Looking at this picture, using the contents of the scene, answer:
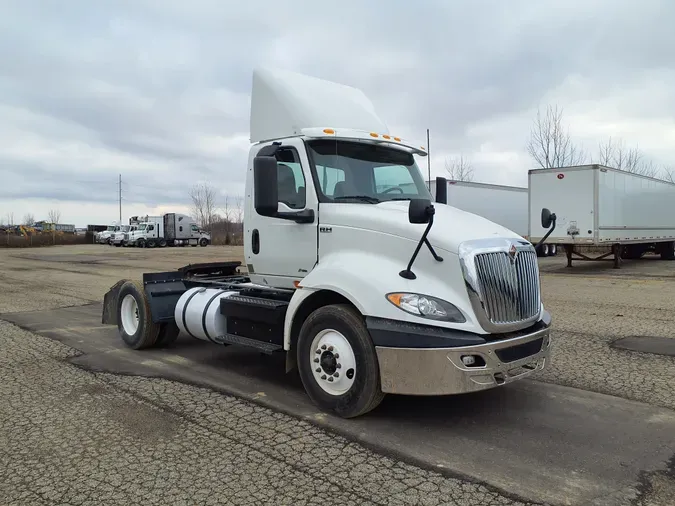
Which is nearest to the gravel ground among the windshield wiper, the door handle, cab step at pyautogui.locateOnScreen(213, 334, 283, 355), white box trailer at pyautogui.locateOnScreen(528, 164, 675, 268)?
cab step at pyautogui.locateOnScreen(213, 334, 283, 355)

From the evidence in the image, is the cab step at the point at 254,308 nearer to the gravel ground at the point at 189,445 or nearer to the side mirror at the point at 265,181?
the gravel ground at the point at 189,445

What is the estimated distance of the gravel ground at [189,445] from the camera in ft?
11.2

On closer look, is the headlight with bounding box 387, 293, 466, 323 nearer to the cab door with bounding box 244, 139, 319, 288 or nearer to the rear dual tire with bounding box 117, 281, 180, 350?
the cab door with bounding box 244, 139, 319, 288

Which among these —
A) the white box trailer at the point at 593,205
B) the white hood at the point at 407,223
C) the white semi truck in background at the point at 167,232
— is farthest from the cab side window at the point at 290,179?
the white semi truck in background at the point at 167,232

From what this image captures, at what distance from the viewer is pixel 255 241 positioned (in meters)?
6.14

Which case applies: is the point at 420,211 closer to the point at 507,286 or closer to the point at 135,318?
the point at 507,286

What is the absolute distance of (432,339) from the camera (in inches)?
162

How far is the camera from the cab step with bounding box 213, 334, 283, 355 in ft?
17.5

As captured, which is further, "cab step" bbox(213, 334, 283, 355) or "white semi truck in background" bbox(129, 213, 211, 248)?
"white semi truck in background" bbox(129, 213, 211, 248)

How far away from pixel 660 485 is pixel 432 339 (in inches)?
68.5

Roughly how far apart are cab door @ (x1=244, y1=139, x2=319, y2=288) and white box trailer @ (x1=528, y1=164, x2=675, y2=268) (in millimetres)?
15973

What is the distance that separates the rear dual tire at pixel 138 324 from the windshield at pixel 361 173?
3.42m

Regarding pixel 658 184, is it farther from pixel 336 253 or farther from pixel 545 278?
pixel 336 253

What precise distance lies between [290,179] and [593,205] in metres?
16.4
